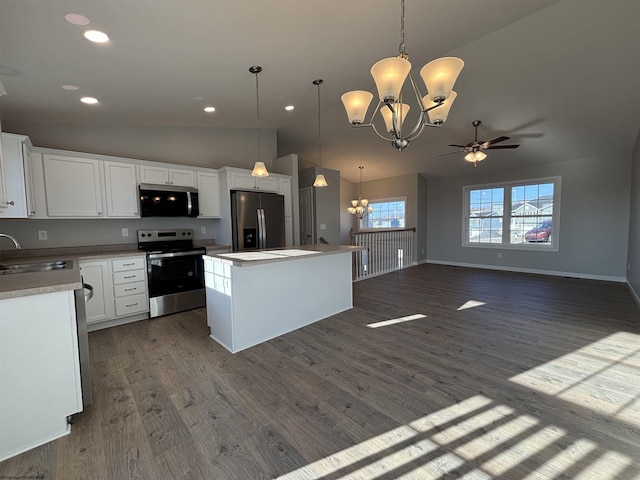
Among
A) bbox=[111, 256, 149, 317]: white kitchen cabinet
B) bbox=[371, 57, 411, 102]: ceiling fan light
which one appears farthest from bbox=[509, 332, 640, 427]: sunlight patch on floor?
bbox=[111, 256, 149, 317]: white kitchen cabinet

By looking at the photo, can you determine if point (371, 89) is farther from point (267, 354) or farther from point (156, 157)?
point (267, 354)

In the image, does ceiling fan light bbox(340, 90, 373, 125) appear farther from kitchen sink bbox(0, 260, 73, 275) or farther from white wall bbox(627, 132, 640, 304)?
white wall bbox(627, 132, 640, 304)

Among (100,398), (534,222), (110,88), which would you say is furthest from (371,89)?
(534,222)

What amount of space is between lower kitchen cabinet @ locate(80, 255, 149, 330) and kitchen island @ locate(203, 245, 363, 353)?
1.18 meters

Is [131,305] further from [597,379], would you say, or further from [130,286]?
[597,379]

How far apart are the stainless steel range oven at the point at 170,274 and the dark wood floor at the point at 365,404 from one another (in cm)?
37

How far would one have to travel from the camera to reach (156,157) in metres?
4.25

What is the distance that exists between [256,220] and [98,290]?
7.59 feet

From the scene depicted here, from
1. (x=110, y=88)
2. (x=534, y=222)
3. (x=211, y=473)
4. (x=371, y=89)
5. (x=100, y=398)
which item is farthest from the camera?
(x=534, y=222)

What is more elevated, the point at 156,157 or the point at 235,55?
the point at 235,55

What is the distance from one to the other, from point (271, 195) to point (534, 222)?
6101mm

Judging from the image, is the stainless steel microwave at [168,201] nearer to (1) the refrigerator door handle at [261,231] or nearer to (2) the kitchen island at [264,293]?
(1) the refrigerator door handle at [261,231]

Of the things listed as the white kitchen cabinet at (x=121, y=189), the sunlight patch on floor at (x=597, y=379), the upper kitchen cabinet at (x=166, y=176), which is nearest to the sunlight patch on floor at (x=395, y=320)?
the sunlight patch on floor at (x=597, y=379)

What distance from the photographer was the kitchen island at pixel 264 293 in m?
2.69
